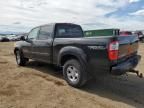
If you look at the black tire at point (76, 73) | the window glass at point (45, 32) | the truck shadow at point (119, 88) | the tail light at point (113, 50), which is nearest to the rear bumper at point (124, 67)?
the tail light at point (113, 50)

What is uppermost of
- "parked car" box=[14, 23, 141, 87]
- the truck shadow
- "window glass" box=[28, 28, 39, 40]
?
"window glass" box=[28, 28, 39, 40]

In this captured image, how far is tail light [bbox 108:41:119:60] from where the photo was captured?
5.57 meters

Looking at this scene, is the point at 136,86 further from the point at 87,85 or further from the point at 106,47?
the point at 106,47

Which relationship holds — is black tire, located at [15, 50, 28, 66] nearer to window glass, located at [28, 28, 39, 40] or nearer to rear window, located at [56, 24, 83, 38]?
window glass, located at [28, 28, 39, 40]

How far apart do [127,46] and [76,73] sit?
5.17 ft

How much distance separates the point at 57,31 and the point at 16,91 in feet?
8.24

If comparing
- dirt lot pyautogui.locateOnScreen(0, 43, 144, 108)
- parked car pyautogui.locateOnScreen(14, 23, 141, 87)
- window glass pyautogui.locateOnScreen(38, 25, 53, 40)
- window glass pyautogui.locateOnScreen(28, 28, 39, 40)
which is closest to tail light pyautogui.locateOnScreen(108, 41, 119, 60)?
parked car pyautogui.locateOnScreen(14, 23, 141, 87)

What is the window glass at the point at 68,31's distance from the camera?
777 cm

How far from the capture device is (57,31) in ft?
25.3

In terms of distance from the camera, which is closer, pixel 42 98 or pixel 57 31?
pixel 42 98

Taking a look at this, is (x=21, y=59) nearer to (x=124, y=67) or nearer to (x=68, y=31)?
(x=68, y=31)

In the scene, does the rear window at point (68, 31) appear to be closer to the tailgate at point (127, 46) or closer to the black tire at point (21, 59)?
the tailgate at point (127, 46)

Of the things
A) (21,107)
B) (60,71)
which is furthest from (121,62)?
(60,71)

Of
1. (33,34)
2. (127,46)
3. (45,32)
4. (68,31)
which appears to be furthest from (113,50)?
(33,34)
